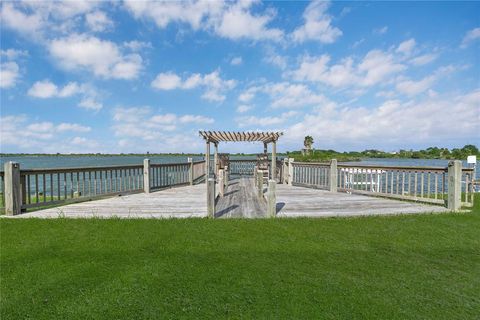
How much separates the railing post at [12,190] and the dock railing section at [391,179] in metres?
7.63

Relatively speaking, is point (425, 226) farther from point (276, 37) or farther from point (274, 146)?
point (276, 37)

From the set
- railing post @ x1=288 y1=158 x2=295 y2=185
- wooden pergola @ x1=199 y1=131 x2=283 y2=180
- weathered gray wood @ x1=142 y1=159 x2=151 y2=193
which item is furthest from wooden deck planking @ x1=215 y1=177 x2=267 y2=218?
railing post @ x1=288 y1=158 x2=295 y2=185

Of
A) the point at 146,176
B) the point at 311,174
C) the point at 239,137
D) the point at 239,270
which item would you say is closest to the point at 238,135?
the point at 239,137

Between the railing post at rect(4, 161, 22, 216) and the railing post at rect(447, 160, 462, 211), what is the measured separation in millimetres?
9026

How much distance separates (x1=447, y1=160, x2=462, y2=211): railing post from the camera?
5336mm

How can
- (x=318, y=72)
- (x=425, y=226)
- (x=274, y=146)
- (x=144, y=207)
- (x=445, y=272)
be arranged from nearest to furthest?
1. (x=445, y=272)
2. (x=425, y=226)
3. (x=144, y=207)
4. (x=274, y=146)
5. (x=318, y=72)

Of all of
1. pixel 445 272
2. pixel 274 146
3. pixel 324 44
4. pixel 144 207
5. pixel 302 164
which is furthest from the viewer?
→ pixel 324 44

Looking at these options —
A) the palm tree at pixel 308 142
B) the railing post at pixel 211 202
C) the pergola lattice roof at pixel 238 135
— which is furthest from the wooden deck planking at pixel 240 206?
the palm tree at pixel 308 142

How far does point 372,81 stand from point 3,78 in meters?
17.4

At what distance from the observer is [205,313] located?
6.44ft

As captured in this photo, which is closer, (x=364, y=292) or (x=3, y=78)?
(x=364, y=292)

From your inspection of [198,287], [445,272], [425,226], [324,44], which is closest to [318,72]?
[324,44]

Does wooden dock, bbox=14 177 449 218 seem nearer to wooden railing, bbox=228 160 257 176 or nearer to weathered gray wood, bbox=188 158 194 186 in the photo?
weathered gray wood, bbox=188 158 194 186

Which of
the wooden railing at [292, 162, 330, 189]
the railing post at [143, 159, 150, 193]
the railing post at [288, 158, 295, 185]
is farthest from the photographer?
the railing post at [288, 158, 295, 185]
